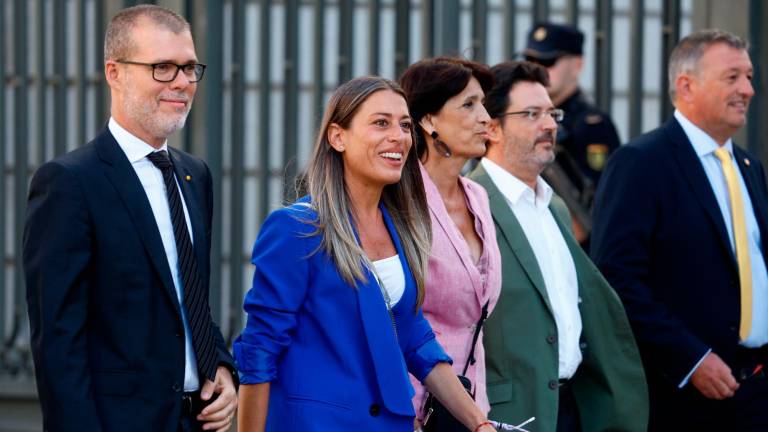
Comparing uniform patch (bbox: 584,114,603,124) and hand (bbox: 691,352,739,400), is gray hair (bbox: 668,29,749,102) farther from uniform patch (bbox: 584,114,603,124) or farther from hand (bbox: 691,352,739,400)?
hand (bbox: 691,352,739,400)

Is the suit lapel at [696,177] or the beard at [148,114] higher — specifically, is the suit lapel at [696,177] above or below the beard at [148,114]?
below

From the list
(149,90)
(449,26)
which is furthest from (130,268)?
(449,26)

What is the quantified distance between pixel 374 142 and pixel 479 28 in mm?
2912

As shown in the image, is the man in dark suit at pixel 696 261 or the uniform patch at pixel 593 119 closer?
the man in dark suit at pixel 696 261

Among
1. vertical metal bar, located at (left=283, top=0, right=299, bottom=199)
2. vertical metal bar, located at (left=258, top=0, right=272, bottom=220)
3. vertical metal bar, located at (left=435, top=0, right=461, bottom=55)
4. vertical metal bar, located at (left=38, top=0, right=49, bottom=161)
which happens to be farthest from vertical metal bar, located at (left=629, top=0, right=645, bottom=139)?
vertical metal bar, located at (left=38, top=0, right=49, bottom=161)

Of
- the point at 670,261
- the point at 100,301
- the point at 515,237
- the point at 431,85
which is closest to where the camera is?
the point at 100,301

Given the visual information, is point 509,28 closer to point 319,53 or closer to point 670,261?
point 319,53

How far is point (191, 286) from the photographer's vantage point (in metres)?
3.61

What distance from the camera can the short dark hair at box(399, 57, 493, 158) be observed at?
4.30 meters

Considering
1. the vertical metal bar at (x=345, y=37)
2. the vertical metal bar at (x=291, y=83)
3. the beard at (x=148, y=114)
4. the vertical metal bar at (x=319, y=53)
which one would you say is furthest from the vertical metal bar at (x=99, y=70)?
the beard at (x=148, y=114)

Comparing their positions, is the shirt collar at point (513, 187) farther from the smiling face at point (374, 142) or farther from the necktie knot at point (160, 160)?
the necktie knot at point (160, 160)

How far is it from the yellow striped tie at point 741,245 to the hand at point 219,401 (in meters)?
2.13

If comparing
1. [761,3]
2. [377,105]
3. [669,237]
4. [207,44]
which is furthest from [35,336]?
[761,3]

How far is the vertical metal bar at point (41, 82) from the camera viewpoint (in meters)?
6.58
